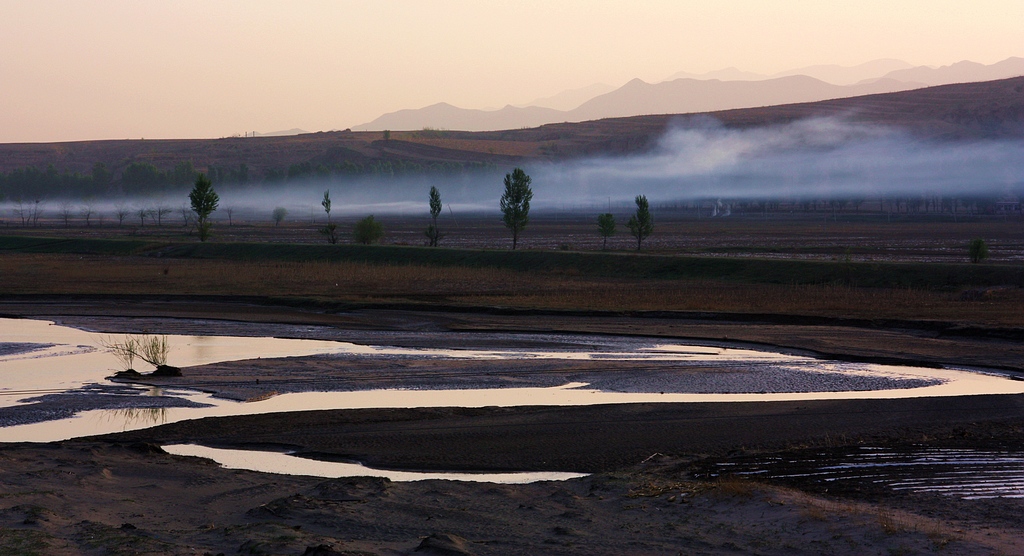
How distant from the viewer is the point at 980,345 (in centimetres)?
3120

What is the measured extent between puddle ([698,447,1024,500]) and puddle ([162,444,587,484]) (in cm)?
275

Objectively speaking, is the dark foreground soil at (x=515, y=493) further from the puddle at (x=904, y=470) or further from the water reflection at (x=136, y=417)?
the water reflection at (x=136, y=417)

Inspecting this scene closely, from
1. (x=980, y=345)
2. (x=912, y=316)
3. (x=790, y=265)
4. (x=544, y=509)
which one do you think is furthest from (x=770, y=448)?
(x=790, y=265)

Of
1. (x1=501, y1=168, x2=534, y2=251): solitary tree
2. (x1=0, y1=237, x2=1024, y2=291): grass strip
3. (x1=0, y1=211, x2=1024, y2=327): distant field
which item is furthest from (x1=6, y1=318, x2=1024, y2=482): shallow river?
(x1=501, y1=168, x2=534, y2=251): solitary tree

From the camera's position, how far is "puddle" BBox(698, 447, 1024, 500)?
13.6m

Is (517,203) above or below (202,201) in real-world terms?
below

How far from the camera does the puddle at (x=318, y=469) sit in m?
15.1

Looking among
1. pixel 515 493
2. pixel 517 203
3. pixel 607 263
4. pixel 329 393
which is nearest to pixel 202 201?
pixel 517 203

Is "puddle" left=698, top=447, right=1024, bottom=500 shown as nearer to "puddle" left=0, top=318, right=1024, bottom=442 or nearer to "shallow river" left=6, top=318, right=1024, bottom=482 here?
"shallow river" left=6, top=318, right=1024, bottom=482

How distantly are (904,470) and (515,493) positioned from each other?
5.95 m

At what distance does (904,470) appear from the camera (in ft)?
48.3

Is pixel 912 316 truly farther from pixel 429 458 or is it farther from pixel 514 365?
pixel 429 458

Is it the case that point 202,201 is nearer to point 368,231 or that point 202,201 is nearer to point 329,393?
point 368,231

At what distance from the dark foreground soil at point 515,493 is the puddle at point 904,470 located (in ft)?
2.06
